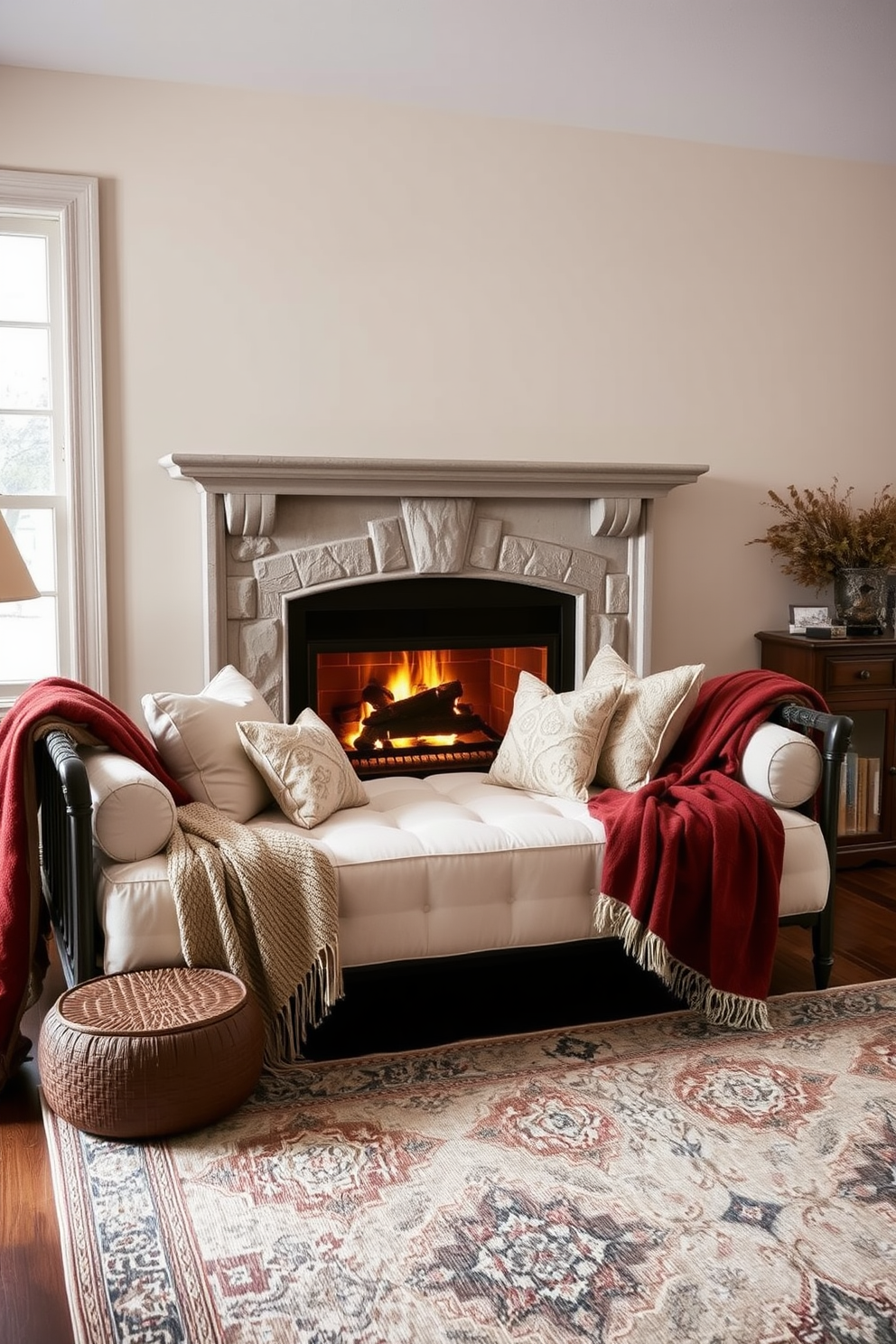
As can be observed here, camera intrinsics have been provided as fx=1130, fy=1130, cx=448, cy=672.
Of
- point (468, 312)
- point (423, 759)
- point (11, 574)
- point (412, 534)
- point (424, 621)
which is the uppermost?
point (468, 312)

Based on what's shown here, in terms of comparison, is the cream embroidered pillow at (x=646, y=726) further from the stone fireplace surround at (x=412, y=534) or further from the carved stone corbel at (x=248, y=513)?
the carved stone corbel at (x=248, y=513)

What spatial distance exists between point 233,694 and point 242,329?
139 centimetres

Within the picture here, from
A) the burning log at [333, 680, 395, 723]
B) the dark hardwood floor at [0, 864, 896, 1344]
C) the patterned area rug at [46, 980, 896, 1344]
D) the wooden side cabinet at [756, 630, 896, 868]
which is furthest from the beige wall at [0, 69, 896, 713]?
the patterned area rug at [46, 980, 896, 1344]

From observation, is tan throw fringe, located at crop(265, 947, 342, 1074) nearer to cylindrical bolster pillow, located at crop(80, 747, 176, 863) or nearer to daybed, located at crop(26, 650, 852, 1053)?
daybed, located at crop(26, 650, 852, 1053)

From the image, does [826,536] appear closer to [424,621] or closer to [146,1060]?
[424,621]

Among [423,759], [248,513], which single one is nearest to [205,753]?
[248,513]

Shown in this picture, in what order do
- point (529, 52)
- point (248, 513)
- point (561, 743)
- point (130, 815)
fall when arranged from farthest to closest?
1. point (248, 513)
2. point (529, 52)
3. point (561, 743)
4. point (130, 815)

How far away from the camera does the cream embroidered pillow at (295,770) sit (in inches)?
112

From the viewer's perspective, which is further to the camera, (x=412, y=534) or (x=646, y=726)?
(x=412, y=534)

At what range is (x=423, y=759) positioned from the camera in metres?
4.11

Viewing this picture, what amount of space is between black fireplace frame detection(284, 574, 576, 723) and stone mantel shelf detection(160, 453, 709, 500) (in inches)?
13.1

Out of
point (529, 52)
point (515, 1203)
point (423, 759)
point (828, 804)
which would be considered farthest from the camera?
point (423, 759)

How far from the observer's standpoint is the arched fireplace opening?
3.91 meters

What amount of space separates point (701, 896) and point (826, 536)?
2.09m
